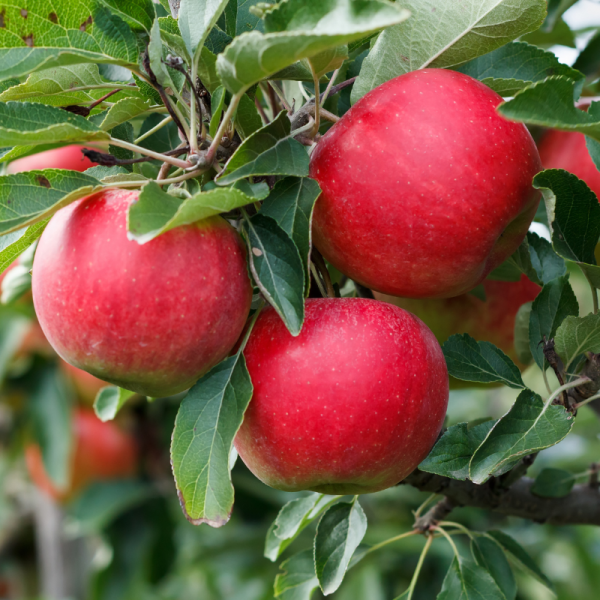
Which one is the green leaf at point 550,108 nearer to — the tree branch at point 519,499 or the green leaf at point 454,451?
the green leaf at point 454,451

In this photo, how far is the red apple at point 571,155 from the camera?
724 mm

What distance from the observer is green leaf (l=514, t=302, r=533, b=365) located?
0.76 meters

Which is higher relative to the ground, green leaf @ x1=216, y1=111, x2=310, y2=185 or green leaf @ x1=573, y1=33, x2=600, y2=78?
green leaf @ x1=216, y1=111, x2=310, y2=185

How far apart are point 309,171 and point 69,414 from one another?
4.44ft

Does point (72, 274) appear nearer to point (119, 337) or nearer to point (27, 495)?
point (119, 337)

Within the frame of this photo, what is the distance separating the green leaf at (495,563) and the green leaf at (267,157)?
1.76 ft

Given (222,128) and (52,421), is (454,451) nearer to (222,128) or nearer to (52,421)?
(222,128)

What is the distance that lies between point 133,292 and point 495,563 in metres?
0.57

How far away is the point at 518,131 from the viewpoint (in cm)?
57

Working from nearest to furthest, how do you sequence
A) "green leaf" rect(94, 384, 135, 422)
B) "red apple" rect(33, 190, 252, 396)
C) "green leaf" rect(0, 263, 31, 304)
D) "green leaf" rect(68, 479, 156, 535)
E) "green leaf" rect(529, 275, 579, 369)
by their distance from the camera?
"red apple" rect(33, 190, 252, 396)
"green leaf" rect(529, 275, 579, 369)
"green leaf" rect(94, 384, 135, 422)
"green leaf" rect(0, 263, 31, 304)
"green leaf" rect(68, 479, 156, 535)

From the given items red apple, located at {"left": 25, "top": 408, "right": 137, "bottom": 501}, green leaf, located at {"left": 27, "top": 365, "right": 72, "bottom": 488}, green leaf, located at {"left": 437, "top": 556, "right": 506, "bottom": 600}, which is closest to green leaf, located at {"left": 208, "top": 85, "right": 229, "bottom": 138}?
green leaf, located at {"left": 437, "top": 556, "right": 506, "bottom": 600}

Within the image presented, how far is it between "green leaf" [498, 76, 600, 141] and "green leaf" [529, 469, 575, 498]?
0.52 metres

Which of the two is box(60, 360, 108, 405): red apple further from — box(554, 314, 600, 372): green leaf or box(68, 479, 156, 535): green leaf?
box(554, 314, 600, 372): green leaf

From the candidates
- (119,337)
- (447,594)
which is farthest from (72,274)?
(447,594)
